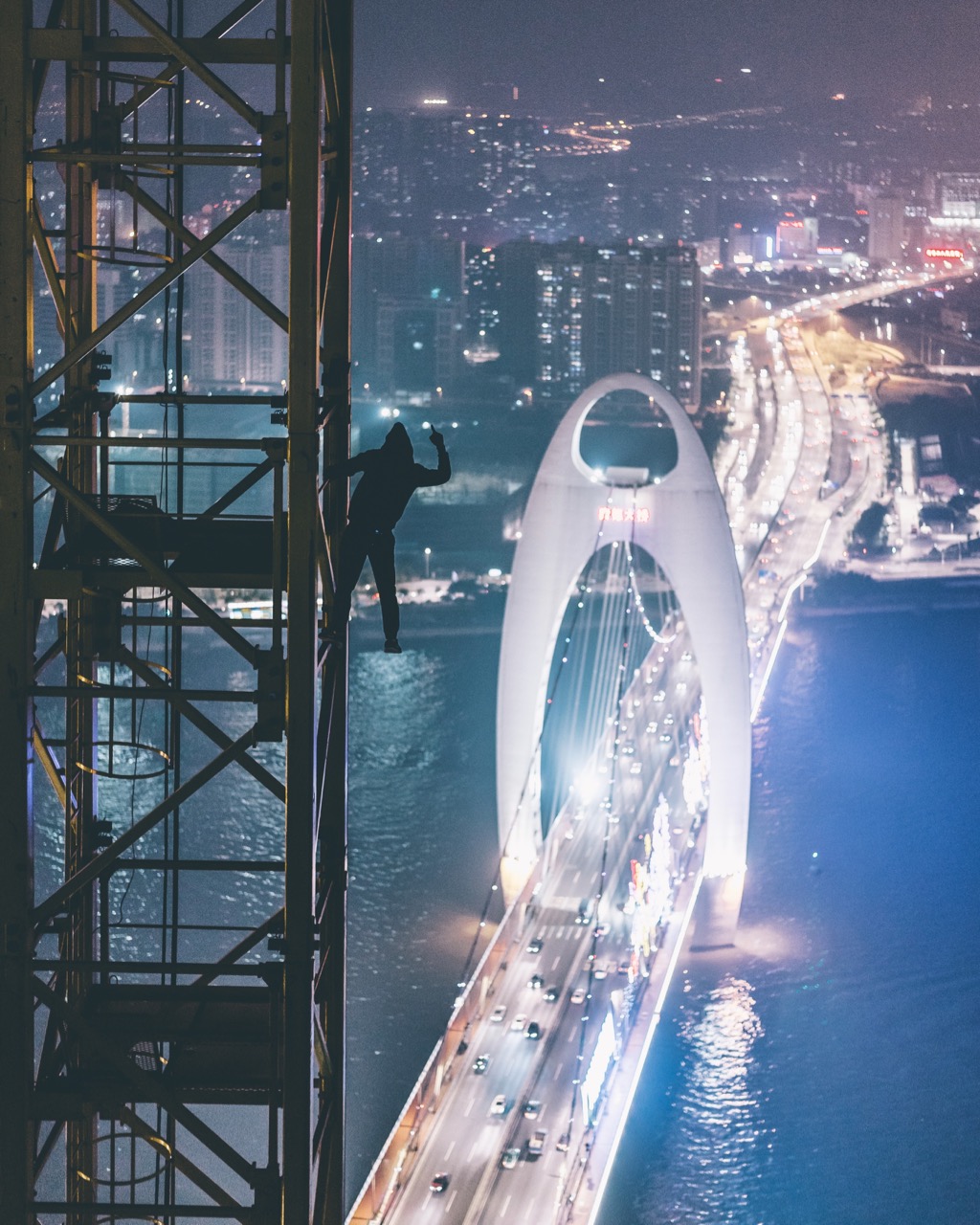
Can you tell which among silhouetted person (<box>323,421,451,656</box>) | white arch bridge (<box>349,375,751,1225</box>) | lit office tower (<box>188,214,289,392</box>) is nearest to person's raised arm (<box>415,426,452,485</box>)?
silhouetted person (<box>323,421,451,656</box>)

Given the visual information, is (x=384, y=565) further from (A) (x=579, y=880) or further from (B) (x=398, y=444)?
(A) (x=579, y=880)

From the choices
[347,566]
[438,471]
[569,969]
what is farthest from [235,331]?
[347,566]

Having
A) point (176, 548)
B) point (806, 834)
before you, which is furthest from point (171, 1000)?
point (806, 834)

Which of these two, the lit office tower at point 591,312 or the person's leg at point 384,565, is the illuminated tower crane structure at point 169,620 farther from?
the lit office tower at point 591,312

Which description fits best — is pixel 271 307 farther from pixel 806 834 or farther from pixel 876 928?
pixel 806 834

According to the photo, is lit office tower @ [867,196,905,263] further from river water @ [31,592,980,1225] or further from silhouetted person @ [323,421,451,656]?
silhouetted person @ [323,421,451,656]

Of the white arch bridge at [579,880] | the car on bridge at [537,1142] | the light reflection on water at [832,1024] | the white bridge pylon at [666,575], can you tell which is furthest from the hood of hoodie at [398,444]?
the white bridge pylon at [666,575]

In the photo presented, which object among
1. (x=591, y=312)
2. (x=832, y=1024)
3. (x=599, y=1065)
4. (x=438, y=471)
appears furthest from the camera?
(x=591, y=312)
